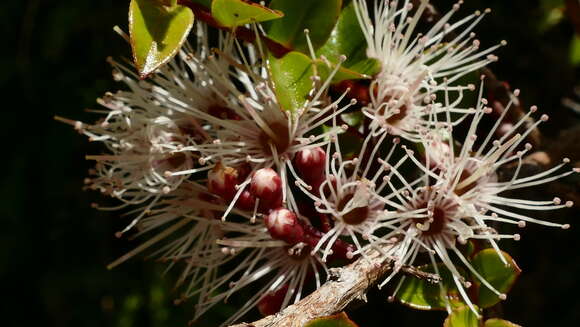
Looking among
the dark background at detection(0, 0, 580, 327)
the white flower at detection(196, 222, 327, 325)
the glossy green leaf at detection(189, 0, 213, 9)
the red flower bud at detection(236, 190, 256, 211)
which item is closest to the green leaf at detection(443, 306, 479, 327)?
the white flower at detection(196, 222, 327, 325)

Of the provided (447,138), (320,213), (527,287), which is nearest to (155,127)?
(320,213)

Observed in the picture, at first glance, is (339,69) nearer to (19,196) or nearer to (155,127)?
(155,127)

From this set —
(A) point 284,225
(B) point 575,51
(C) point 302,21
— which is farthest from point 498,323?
(B) point 575,51

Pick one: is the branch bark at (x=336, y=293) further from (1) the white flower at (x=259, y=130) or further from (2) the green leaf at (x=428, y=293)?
(1) the white flower at (x=259, y=130)

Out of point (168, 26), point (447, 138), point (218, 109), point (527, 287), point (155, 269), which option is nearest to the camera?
point (168, 26)

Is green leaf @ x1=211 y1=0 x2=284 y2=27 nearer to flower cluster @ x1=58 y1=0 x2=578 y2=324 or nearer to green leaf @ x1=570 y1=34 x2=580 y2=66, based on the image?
flower cluster @ x1=58 y1=0 x2=578 y2=324

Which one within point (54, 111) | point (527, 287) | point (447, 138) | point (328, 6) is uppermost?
point (328, 6)

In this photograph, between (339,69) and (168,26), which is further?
(339,69)

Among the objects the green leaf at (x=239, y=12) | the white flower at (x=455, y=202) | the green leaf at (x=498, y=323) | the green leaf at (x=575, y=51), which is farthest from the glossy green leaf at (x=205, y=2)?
the green leaf at (x=575, y=51)
